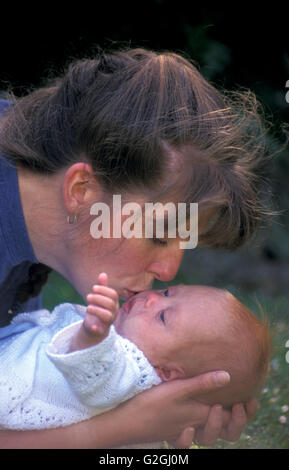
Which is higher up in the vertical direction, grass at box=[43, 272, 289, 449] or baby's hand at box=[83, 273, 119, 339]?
baby's hand at box=[83, 273, 119, 339]

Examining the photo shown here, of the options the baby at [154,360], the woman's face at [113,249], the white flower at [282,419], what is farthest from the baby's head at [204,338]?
the white flower at [282,419]

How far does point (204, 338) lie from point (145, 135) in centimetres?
64

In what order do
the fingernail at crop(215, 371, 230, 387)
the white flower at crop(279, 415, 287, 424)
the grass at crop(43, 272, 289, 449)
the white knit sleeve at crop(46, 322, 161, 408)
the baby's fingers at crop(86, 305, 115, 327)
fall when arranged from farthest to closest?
the white flower at crop(279, 415, 287, 424) < the grass at crop(43, 272, 289, 449) < the fingernail at crop(215, 371, 230, 387) < the white knit sleeve at crop(46, 322, 161, 408) < the baby's fingers at crop(86, 305, 115, 327)

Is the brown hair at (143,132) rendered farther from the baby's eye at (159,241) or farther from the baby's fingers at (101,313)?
the baby's fingers at (101,313)

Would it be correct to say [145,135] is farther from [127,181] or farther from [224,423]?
[224,423]

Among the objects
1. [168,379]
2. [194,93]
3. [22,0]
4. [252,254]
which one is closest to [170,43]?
[22,0]

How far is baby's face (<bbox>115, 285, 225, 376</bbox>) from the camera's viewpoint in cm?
196

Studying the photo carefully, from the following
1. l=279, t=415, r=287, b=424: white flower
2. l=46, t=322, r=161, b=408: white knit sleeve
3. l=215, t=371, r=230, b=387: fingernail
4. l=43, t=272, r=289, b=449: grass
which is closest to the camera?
l=46, t=322, r=161, b=408: white knit sleeve

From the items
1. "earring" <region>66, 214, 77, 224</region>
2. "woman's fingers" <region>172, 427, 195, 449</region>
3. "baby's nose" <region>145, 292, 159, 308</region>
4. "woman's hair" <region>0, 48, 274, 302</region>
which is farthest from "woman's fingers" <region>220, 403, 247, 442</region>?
"earring" <region>66, 214, 77, 224</region>

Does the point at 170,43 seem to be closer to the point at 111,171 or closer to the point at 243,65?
the point at 243,65

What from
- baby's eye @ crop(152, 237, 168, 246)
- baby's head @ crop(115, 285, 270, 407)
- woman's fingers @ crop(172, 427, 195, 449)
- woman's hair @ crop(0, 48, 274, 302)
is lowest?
woman's fingers @ crop(172, 427, 195, 449)

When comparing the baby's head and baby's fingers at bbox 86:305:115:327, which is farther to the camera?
the baby's head

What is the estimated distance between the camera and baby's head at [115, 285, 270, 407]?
6.46 ft

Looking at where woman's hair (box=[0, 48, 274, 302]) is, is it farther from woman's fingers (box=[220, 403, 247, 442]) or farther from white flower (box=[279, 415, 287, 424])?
white flower (box=[279, 415, 287, 424])
